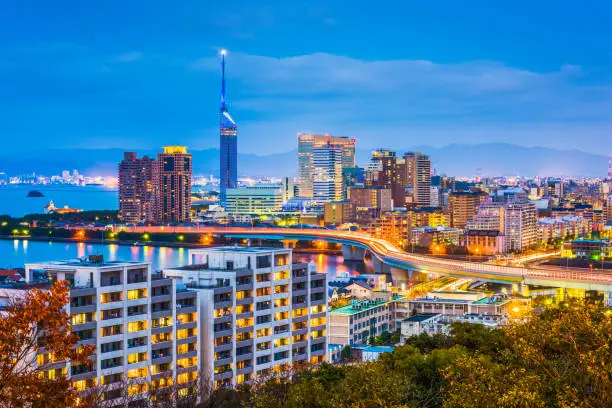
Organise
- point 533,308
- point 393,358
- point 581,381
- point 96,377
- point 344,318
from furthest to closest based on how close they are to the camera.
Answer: point 533,308, point 344,318, point 96,377, point 393,358, point 581,381

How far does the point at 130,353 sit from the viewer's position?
8.50 meters

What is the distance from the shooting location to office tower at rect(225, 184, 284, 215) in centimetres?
5294

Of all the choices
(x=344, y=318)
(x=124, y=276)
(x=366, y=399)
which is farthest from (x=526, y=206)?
(x=366, y=399)

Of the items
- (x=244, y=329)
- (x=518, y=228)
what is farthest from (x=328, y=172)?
(x=244, y=329)

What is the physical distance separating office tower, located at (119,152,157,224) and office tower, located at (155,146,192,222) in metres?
0.56

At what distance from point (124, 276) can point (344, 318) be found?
5.14 metres

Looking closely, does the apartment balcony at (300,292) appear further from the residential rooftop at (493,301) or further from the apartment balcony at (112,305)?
the residential rooftop at (493,301)

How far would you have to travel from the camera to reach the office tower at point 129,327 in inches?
319

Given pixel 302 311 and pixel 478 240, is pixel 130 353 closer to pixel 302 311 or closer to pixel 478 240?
pixel 302 311

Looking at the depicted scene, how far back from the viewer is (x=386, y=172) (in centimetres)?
6147

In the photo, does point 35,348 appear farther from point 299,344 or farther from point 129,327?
point 299,344

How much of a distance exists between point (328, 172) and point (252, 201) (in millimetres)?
13783

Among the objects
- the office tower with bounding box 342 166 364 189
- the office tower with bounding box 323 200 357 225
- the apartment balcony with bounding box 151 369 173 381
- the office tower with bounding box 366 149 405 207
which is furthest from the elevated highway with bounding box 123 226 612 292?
the office tower with bounding box 342 166 364 189

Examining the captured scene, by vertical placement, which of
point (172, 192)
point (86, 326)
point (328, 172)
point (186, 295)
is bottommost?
point (86, 326)
